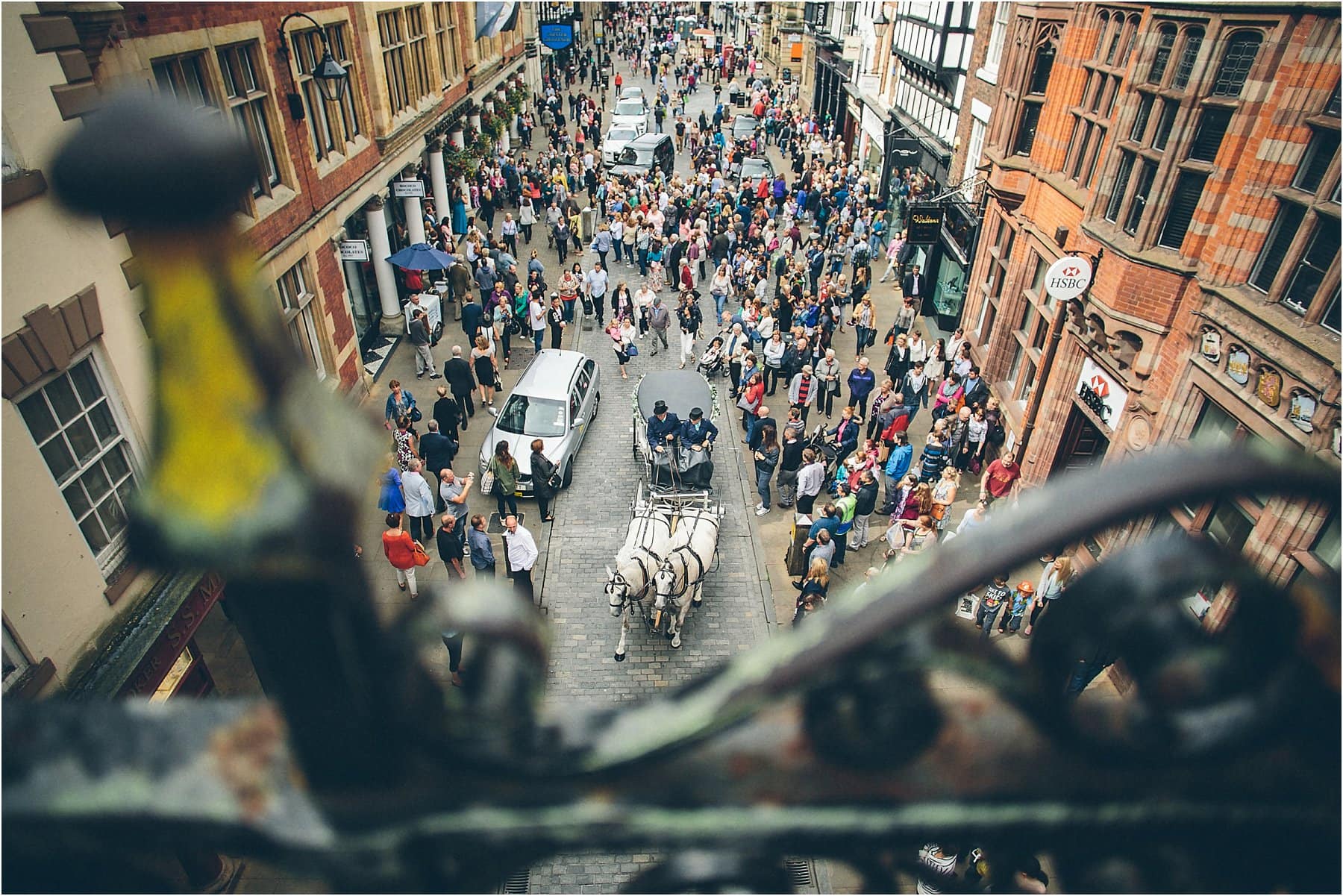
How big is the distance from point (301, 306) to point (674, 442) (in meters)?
6.43

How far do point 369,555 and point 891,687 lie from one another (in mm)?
10881

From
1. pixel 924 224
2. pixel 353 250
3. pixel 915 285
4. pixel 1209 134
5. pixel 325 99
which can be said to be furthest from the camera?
pixel 915 285

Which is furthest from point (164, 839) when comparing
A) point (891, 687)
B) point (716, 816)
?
point (891, 687)

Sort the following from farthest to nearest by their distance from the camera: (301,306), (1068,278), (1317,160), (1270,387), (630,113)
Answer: (630,113) < (301,306) < (1068,278) < (1270,387) < (1317,160)

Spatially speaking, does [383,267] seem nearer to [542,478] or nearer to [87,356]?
[542,478]

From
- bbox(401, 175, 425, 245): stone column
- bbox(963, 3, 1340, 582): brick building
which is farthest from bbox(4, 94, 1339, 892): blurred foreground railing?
bbox(401, 175, 425, 245): stone column

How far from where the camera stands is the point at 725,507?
12.3 meters

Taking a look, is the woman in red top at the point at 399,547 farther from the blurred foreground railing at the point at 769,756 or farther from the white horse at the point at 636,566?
the blurred foreground railing at the point at 769,756

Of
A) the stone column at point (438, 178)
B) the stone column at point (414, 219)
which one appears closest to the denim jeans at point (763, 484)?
the stone column at point (414, 219)

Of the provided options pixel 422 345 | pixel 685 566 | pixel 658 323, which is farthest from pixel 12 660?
pixel 658 323

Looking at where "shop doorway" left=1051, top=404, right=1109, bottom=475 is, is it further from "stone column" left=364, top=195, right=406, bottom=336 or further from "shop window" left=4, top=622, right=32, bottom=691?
"stone column" left=364, top=195, right=406, bottom=336

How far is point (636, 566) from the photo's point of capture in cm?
897

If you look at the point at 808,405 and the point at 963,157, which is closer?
the point at 808,405

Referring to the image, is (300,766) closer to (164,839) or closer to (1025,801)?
(164,839)
